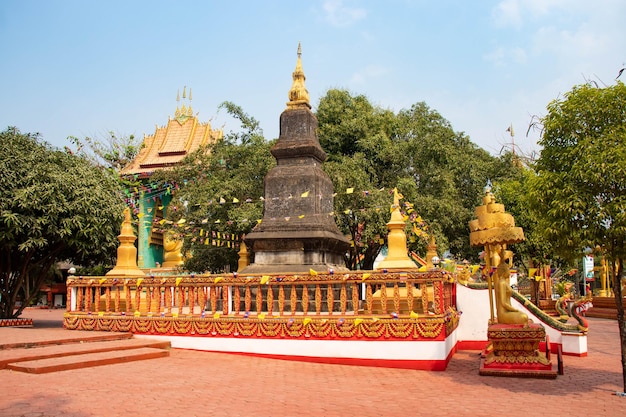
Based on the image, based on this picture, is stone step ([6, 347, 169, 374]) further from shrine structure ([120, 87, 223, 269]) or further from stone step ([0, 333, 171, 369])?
shrine structure ([120, 87, 223, 269])

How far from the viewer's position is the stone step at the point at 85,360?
8.52m

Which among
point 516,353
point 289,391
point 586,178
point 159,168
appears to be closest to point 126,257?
point 289,391

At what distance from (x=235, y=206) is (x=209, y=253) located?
3541 millimetres

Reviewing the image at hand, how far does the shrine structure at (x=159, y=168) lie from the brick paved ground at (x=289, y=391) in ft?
81.2

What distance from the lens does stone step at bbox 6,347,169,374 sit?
852 centimetres

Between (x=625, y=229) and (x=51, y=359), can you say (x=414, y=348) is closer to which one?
(x=625, y=229)

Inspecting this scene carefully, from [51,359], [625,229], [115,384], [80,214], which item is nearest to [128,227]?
[80,214]

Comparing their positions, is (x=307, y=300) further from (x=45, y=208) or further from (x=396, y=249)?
(x=45, y=208)

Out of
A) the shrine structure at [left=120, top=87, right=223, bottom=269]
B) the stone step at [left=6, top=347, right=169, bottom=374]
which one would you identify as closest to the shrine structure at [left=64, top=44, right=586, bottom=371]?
the stone step at [left=6, top=347, right=169, bottom=374]

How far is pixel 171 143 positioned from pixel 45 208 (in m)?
23.7

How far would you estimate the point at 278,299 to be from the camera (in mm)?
12297

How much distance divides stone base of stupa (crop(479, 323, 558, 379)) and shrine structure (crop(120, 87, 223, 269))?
2597 centimetres

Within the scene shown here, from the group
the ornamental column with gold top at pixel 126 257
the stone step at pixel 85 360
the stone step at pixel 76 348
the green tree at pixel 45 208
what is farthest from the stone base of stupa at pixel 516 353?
the green tree at pixel 45 208

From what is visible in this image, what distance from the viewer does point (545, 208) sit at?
8.85m
